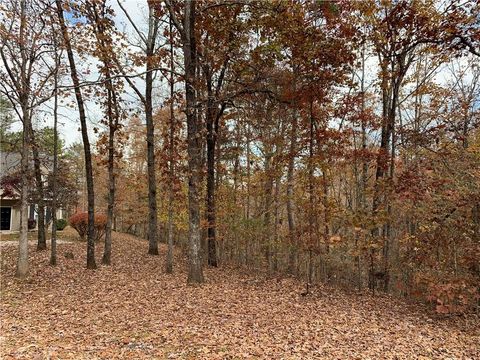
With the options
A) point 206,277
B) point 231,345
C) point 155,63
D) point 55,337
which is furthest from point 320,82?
point 55,337

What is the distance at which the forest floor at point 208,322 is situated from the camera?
514 cm

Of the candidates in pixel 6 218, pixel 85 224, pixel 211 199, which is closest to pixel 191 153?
pixel 211 199

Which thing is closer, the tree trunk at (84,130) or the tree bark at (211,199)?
the tree trunk at (84,130)

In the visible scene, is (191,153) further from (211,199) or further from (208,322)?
(208,322)

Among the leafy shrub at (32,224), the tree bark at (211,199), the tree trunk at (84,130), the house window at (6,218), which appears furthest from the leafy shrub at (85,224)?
the house window at (6,218)

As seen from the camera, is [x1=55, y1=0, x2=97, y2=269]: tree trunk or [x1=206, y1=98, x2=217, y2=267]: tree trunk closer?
[x1=55, y1=0, x2=97, y2=269]: tree trunk

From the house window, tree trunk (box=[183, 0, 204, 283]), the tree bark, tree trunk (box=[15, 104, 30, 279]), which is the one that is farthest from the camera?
the house window

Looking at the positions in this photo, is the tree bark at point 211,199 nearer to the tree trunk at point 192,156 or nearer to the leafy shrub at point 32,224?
the tree trunk at point 192,156

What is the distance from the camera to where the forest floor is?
16.9ft

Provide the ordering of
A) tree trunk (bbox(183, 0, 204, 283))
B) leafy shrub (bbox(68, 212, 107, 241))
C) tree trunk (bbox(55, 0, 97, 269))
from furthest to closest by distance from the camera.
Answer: leafy shrub (bbox(68, 212, 107, 241)), tree trunk (bbox(55, 0, 97, 269)), tree trunk (bbox(183, 0, 204, 283))

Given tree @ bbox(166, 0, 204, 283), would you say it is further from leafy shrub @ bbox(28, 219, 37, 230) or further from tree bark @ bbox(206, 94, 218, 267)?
leafy shrub @ bbox(28, 219, 37, 230)

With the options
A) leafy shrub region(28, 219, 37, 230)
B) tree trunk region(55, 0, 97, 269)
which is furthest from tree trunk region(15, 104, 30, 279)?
leafy shrub region(28, 219, 37, 230)

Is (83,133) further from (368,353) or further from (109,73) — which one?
(368,353)

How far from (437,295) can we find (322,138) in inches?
223
